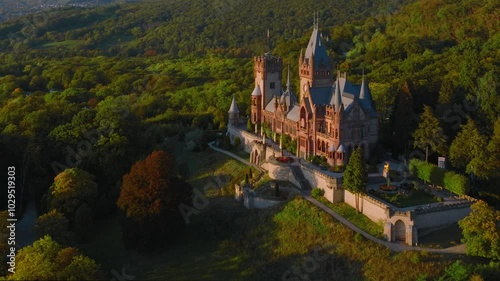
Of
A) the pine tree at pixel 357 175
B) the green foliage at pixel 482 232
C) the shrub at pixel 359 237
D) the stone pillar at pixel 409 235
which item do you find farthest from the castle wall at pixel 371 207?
the green foliage at pixel 482 232

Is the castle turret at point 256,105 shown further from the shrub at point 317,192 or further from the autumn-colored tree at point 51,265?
the autumn-colored tree at point 51,265

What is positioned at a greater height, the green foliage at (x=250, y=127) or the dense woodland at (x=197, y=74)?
the dense woodland at (x=197, y=74)

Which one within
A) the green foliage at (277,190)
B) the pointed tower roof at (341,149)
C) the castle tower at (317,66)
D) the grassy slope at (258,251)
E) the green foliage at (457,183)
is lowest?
the grassy slope at (258,251)

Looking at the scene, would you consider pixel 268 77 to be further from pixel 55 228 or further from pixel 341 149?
pixel 55 228

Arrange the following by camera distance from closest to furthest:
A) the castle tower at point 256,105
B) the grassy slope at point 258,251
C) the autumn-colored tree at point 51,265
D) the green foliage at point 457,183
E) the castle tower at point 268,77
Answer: the autumn-colored tree at point 51,265 < the grassy slope at point 258,251 < the green foliage at point 457,183 < the castle tower at point 268,77 < the castle tower at point 256,105

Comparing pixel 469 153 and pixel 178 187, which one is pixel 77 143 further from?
pixel 469 153

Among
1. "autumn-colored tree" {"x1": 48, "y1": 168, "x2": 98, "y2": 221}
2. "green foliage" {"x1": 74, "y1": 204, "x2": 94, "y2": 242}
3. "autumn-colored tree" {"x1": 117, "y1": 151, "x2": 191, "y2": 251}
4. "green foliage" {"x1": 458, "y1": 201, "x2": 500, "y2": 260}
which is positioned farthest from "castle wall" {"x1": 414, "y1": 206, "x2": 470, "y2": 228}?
"autumn-colored tree" {"x1": 48, "y1": 168, "x2": 98, "y2": 221}

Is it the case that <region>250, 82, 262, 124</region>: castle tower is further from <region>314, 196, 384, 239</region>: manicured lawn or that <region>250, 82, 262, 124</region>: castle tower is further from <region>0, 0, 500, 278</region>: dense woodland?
<region>314, 196, 384, 239</region>: manicured lawn
